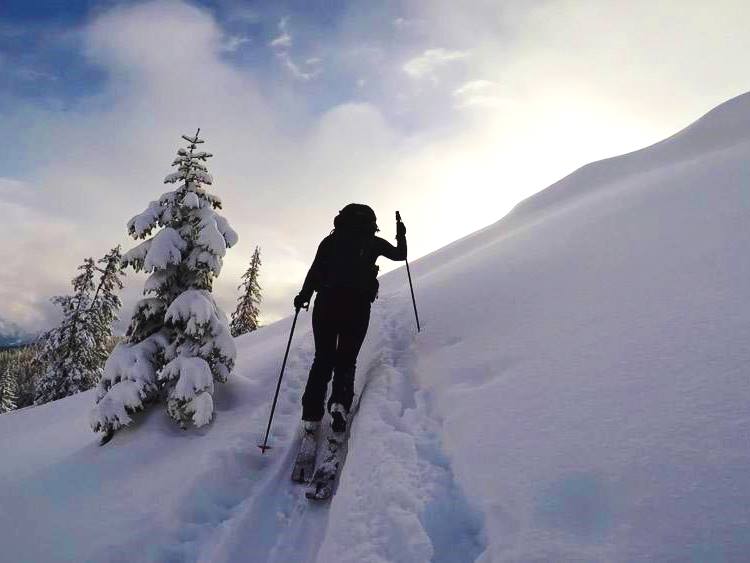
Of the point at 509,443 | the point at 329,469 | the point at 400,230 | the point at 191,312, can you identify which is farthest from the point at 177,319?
the point at 509,443

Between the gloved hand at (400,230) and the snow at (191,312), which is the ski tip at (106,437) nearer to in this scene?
the snow at (191,312)

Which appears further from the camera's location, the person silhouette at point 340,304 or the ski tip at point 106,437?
the ski tip at point 106,437

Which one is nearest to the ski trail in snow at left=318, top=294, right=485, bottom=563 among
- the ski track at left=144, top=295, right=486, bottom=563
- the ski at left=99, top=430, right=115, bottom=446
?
the ski track at left=144, top=295, right=486, bottom=563

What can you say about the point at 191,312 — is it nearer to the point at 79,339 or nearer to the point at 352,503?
the point at 352,503

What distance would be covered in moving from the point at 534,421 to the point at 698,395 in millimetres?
1324

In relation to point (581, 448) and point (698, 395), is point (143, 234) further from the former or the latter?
point (698, 395)

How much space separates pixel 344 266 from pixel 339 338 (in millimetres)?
1052

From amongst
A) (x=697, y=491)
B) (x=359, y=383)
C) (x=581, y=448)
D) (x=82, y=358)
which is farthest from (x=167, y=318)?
(x=82, y=358)

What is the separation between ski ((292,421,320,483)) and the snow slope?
22 cm

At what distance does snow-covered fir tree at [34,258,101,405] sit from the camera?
2581 cm

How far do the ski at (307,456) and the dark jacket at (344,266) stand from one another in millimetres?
1951

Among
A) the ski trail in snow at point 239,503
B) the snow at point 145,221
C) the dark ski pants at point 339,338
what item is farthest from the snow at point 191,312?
the dark ski pants at point 339,338

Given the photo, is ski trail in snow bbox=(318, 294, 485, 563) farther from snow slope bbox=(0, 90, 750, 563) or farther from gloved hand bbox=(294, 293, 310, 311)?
gloved hand bbox=(294, 293, 310, 311)

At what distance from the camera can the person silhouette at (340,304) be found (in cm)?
593
